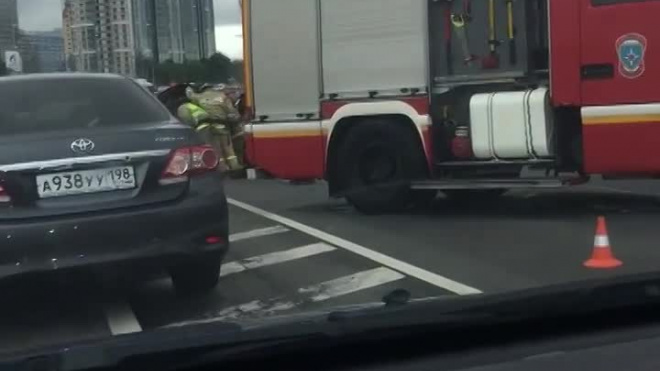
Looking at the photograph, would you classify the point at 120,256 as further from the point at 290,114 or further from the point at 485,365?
the point at 290,114

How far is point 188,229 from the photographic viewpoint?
601 cm

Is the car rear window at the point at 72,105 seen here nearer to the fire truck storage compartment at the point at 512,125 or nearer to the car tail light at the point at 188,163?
the car tail light at the point at 188,163

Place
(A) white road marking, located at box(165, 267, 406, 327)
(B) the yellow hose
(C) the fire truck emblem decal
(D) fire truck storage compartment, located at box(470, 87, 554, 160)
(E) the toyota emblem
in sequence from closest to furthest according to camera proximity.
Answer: (E) the toyota emblem → (A) white road marking, located at box(165, 267, 406, 327) → (C) the fire truck emblem decal → (D) fire truck storage compartment, located at box(470, 87, 554, 160) → (B) the yellow hose

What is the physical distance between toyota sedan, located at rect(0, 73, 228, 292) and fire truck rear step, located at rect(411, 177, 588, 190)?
4.17 m

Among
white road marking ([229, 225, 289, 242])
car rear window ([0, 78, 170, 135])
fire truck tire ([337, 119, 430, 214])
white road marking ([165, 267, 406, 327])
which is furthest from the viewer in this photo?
fire truck tire ([337, 119, 430, 214])

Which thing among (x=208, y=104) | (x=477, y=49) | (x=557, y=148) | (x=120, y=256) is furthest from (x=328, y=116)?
(x=208, y=104)

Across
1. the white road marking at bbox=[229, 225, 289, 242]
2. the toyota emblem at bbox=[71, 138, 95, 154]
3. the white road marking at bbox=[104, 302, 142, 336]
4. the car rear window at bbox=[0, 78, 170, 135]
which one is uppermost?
the car rear window at bbox=[0, 78, 170, 135]

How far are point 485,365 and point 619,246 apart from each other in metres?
5.63

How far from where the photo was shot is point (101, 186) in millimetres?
5836

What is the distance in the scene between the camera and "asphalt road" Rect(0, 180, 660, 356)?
638 cm

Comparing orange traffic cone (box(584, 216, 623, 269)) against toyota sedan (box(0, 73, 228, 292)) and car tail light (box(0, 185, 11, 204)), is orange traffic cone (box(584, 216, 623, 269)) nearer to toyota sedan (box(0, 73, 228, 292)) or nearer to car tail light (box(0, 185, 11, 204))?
toyota sedan (box(0, 73, 228, 292))

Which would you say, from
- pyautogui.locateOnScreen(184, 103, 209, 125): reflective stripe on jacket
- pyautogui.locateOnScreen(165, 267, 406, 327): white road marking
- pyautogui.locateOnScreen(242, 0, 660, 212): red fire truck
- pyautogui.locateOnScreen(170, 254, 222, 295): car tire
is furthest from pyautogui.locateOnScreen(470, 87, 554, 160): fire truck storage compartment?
pyautogui.locateOnScreen(184, 103, 209, 125): reflective stripe on jacket

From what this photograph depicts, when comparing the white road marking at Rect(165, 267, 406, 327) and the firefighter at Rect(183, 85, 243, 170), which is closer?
the white road marking at Rect(165, 267, 406, 327)

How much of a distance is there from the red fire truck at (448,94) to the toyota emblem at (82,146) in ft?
15.8
